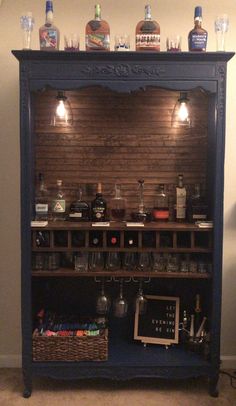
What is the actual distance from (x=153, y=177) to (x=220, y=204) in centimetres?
51

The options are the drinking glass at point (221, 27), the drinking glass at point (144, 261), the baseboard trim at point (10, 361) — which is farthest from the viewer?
the baseboard trim at point (10, 361)

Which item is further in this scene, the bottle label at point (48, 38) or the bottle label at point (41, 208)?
the bottle label at point (41, 208)

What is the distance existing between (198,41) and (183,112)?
0.42 metres

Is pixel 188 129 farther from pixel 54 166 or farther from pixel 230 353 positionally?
pixel 230 353

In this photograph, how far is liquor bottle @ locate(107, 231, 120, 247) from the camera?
2.25 meters

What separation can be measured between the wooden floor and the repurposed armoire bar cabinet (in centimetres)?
8

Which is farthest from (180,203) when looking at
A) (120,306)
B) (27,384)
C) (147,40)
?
(27,384)

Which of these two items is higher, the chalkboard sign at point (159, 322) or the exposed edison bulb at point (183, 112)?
the exposed edison bulb at point (183, 112)

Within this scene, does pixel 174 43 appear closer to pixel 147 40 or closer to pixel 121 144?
pixel 147 40

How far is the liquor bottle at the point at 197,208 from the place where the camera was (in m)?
2.34

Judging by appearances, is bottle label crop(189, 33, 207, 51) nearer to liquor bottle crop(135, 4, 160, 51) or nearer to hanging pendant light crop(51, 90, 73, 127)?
liquor bottle crop(135, 4, 160, 51)

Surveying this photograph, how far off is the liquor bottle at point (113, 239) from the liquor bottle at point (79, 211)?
0.70ft

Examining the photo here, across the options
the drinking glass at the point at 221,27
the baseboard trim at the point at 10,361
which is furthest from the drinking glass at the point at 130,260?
the drinking glass at the point at 221,27

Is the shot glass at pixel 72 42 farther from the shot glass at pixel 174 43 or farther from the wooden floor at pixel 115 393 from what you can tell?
the wooden floor at pixel 115 393
